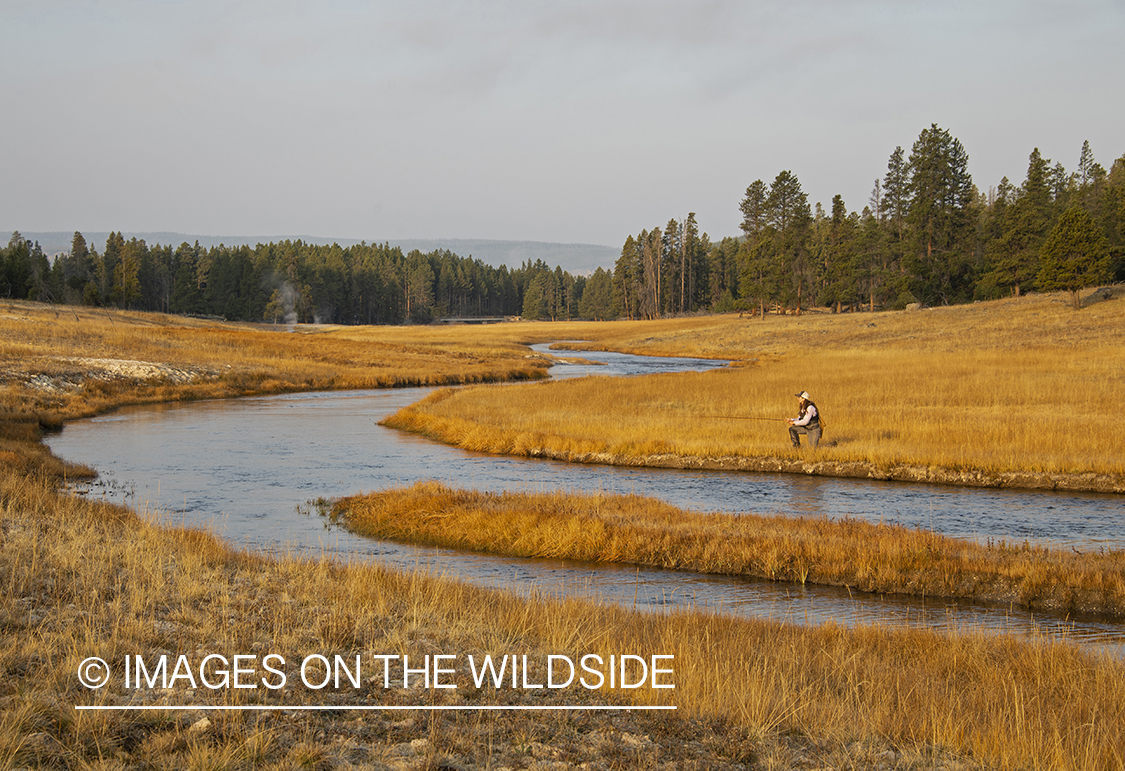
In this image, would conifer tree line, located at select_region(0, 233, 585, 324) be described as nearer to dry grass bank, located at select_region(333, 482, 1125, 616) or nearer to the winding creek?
the winding creek

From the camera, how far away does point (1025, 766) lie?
5.86 meters

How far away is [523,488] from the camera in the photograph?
22422 mm

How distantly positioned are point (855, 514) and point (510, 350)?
7019cm

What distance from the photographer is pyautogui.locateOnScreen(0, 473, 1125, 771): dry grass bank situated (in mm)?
5660

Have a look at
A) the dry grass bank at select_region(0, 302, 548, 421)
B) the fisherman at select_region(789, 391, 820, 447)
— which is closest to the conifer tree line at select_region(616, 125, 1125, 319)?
the dry grass bank at select_region(0, 302, 548, 421)

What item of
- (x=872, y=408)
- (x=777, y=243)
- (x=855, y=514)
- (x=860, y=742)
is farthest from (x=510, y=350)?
(x=860, y=742)

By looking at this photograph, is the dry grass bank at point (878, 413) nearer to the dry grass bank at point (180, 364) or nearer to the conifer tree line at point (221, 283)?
the dry grass bank at point (180, 364)

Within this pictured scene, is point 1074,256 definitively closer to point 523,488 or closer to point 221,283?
point 523,488

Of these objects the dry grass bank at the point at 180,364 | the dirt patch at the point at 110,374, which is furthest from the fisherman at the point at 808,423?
the dirt patch at the point at 110,374

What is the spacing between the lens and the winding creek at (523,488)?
1288 cm

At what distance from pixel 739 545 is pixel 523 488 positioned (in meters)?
8.41

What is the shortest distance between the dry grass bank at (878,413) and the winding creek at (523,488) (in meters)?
1.15

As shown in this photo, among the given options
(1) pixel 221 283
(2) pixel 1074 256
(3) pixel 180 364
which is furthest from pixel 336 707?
(1) pixel 221 283

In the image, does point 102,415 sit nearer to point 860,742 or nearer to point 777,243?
point 860,742
